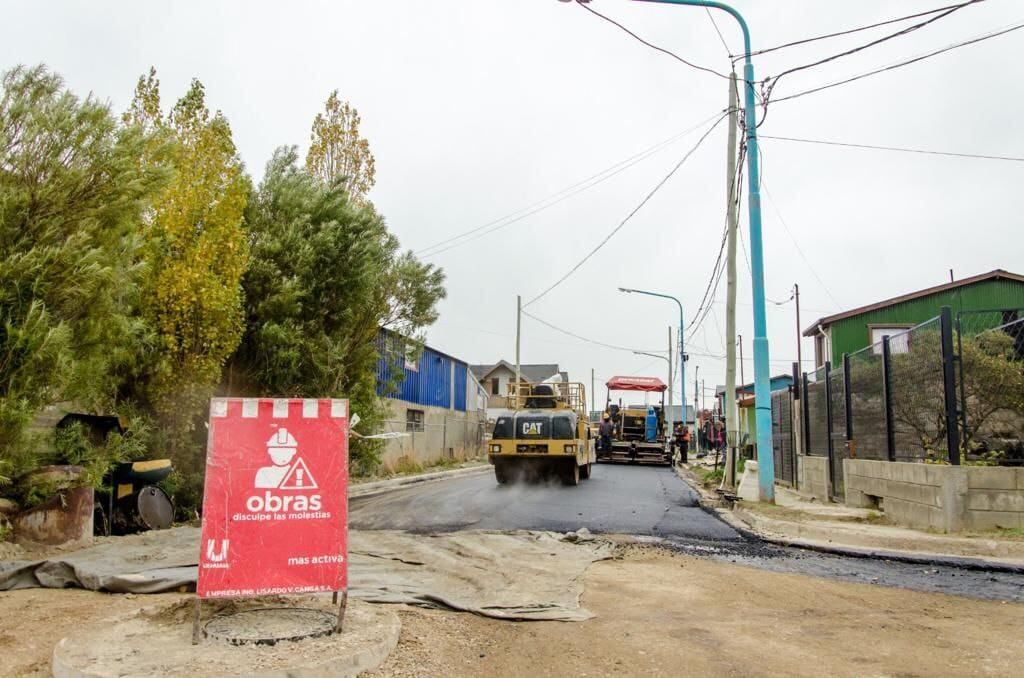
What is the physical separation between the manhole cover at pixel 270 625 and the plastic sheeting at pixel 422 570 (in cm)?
91

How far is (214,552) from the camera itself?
184 inches

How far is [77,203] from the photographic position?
7.84 meters

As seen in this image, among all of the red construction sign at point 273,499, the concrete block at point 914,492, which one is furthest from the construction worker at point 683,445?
the red construction sign at point 273,499

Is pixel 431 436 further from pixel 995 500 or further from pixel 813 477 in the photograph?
pixel 995 500

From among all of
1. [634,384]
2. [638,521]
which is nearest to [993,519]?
[638,521]

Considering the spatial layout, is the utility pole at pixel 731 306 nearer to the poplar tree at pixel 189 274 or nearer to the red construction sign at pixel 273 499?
the poplar tree at pixel 189 274

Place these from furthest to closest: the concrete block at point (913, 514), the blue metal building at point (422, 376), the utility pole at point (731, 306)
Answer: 1. the blue metal building at point (422, 376)
2. the utility pole at point (731, 306)
3. the concrete block at point (913, 514)

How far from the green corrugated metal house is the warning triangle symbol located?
28995 millimetres

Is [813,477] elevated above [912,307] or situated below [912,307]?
below

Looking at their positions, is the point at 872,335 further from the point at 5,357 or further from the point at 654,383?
the point at 5,357

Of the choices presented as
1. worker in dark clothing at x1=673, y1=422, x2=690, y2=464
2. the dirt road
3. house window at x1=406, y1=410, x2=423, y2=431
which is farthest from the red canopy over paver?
the dirt road

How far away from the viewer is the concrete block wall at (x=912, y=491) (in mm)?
9164

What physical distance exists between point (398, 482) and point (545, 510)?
847cm

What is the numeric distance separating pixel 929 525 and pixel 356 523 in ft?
25.4
